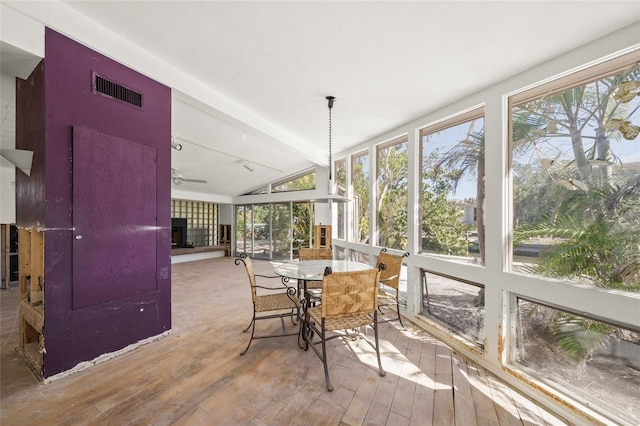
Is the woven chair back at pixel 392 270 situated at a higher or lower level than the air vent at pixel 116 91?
lower

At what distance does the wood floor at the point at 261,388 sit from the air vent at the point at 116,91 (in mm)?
2349

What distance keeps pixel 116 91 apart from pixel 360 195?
373 centimetres

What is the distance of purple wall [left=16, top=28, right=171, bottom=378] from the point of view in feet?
6.26

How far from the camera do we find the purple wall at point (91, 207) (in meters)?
1.91

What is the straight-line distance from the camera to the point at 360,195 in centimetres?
482

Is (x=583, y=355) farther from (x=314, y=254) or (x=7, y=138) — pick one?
(x=7, y=138)

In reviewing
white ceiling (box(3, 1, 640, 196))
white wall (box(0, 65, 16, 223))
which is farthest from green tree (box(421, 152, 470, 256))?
white wall (box(0, 65, 16, 223))

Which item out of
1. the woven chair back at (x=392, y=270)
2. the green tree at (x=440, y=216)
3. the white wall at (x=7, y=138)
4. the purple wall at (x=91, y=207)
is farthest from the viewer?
the woven chair back at (x=392, y=270)

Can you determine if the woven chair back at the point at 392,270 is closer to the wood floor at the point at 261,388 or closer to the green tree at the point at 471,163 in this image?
the wood floor at the point at 261,388

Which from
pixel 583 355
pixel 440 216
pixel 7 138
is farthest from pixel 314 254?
pixel 7 138

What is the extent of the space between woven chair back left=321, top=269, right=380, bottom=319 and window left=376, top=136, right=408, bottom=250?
1671mm

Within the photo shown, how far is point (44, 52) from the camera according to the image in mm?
1857

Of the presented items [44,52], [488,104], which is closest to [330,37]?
[488,104]

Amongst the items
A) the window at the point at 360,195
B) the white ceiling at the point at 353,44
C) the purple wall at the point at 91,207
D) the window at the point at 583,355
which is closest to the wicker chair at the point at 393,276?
the window at the point at 583,355
